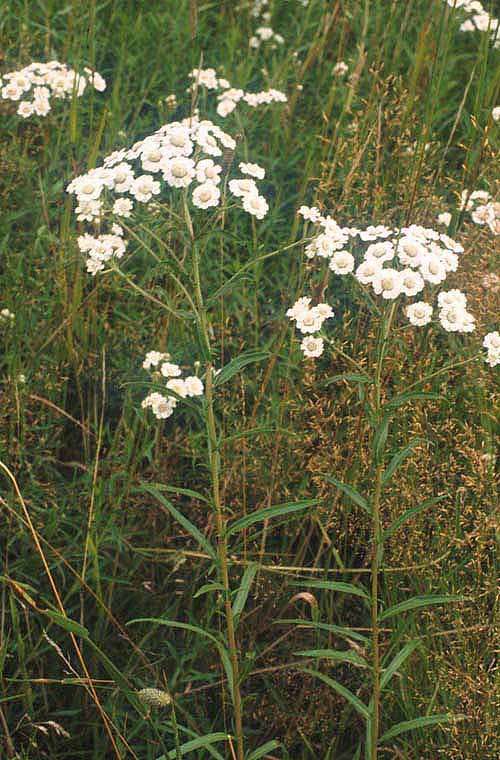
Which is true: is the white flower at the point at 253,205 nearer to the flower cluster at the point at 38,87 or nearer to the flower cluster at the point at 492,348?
the flower cluster at the point at 492,348

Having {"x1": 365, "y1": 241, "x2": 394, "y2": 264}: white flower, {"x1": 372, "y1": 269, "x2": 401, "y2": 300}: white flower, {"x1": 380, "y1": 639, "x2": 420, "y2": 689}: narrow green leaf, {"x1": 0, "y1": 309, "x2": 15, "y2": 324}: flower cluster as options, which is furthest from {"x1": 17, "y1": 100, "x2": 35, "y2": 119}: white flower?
{"x1": 380, "y1": 639, "x2": 420, "y2": 689}: narrow green leaf

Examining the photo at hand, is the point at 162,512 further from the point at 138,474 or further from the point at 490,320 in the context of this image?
the point at 490,320

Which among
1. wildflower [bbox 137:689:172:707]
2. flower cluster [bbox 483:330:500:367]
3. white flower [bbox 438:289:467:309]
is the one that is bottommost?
wildflower [bbox 137:689:172:707]

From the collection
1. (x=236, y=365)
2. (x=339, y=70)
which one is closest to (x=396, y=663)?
(x=236, y=365)

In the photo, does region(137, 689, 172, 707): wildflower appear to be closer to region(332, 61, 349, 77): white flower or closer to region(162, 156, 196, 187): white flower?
region(162, 156, 196, 187): white flower

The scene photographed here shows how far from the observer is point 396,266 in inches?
66.2

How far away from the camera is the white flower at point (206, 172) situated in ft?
5.09

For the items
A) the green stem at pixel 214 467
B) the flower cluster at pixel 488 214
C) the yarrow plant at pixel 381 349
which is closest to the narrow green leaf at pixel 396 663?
the yarrow plant at pixel 381 349

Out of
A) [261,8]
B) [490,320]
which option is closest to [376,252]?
[490,320]

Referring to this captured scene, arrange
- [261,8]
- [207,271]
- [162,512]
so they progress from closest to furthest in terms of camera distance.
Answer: [162,512], [207,271], [261,8]

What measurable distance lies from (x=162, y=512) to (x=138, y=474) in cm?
12

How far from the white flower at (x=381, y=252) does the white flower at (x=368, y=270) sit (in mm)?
12

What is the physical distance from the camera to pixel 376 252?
1.69m

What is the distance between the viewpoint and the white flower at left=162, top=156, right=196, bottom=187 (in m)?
1.52
